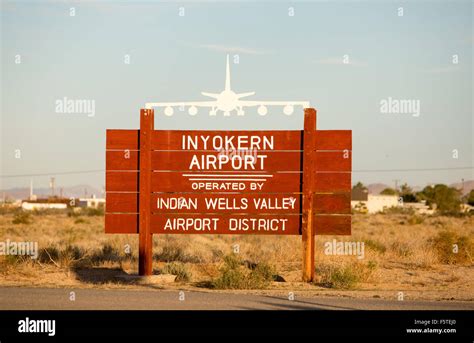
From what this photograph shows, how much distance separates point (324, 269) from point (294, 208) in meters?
2.80

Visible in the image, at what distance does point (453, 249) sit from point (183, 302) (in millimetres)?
12929

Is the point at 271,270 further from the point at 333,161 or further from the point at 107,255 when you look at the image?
the point at 107,255

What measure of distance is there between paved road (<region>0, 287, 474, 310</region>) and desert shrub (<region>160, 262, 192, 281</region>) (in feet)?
10.7

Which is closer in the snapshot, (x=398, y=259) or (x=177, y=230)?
(x=177, y=230)

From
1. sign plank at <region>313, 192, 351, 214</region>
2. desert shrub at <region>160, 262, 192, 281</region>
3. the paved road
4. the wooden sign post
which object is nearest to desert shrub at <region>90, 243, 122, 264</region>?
desert shrub at <region>160, 262, 192, 281</region>

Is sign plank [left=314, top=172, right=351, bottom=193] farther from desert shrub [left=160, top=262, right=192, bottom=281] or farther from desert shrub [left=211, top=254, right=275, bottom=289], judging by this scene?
desert shrub [left=160, top=262, right=192, bottom=281]

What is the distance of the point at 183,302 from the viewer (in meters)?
16.5

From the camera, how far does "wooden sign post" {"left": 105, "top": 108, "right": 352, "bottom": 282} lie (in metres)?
21.5

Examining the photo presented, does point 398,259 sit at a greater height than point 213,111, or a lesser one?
lesser

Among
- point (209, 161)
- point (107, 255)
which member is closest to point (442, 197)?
point (107, 255)

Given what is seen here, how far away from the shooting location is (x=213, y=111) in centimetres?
2250

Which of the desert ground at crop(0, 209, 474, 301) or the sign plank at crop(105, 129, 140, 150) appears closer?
the desert ground at crop(0, 209, 474, 301)
